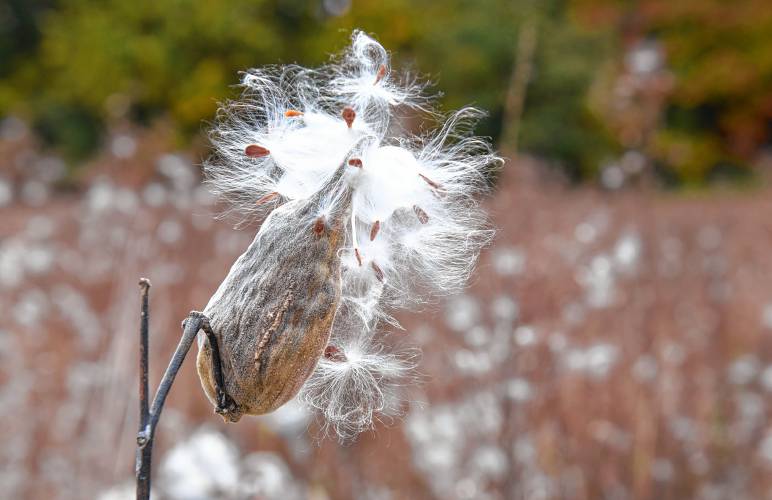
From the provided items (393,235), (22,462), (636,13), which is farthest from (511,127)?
(636,13)

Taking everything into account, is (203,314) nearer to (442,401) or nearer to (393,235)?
(393,235)

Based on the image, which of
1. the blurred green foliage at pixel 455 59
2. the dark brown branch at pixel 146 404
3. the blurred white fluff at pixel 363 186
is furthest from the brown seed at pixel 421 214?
Answer: the blurred green foliage at pixel 455 59

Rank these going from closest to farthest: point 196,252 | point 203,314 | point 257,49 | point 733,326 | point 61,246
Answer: point 203,314, point 733,326, point 196,252, point 61,246, point 257,49

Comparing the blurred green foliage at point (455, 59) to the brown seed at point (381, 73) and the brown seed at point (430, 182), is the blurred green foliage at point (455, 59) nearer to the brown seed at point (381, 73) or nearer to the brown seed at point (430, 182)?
the brown seed at point (381, 73)

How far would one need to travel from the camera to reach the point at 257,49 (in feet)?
45.5

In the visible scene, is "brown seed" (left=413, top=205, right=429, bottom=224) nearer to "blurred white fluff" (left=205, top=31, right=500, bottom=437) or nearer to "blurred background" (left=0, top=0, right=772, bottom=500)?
"blurred white fluff" (left=205, top=31, right=500, bottom=437)

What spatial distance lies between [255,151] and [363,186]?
116 mm

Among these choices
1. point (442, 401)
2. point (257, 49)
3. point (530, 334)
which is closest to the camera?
point (530, 334)

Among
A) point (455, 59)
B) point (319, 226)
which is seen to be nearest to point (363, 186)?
point (319, 226)

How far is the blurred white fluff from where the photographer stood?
83 centimetres

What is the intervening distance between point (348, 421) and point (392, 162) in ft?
0.86

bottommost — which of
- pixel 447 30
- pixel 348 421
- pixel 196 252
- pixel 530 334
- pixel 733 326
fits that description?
pixel 348 421

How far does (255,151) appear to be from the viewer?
84cm

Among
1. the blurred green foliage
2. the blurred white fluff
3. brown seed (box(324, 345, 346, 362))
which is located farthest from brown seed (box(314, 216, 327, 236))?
the blurred green foliage
